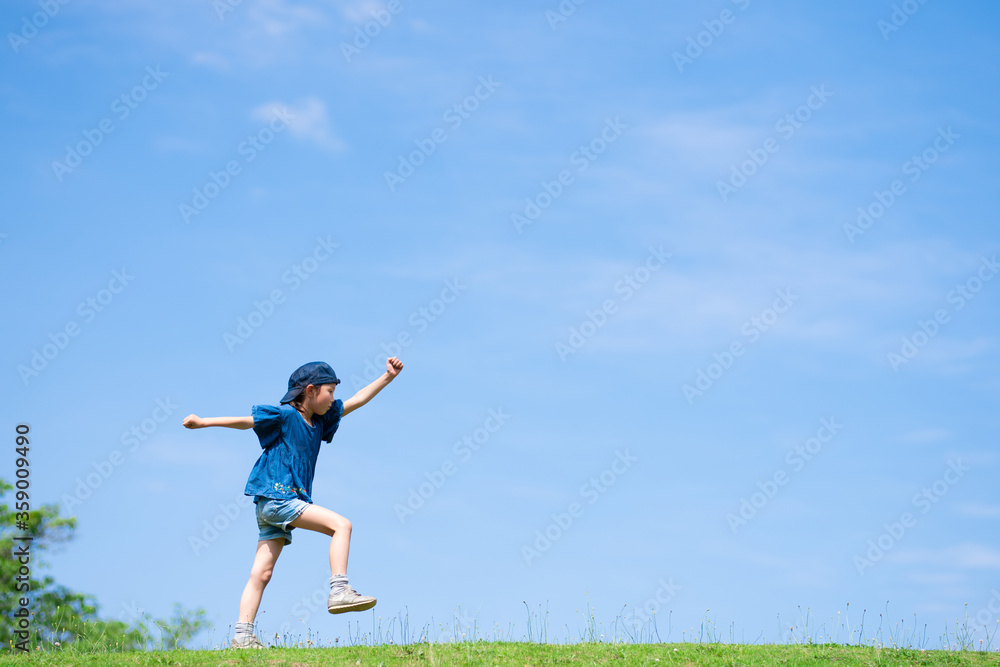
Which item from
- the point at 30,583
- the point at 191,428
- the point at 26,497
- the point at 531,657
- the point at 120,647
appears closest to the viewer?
the point at 191,428

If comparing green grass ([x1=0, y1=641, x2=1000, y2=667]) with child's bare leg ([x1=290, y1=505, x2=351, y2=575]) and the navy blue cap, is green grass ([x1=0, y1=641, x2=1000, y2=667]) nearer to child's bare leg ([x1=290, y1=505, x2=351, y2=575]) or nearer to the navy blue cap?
child's bare leg ([x1=290, y1=505, x2=351, y2=575])

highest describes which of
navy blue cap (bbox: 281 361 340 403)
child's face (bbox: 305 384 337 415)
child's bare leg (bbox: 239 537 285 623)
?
navy blue cap (bbox: 281 361 340 403)

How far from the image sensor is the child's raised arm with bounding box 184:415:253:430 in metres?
8.01

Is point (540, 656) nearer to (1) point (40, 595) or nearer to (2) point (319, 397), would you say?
(2) point (319, 397)

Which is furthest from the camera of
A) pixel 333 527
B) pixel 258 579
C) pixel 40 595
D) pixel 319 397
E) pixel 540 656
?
pixel 40 595

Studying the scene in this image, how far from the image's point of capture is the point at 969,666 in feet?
29.3

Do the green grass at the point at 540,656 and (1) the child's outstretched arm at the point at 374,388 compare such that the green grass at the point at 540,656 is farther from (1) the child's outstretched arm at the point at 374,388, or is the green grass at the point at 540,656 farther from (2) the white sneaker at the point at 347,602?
(1) the child's outstretched arm at the point at 374,388

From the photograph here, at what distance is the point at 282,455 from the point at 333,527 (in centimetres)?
88

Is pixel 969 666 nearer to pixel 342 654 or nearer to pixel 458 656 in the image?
pixel 458 656

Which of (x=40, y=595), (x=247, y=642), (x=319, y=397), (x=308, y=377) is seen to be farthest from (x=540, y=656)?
(x=40, y=595)

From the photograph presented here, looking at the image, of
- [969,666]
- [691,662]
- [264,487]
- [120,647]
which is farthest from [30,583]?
[969,666]

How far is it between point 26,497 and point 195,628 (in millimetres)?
18119

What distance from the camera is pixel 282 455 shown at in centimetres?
855

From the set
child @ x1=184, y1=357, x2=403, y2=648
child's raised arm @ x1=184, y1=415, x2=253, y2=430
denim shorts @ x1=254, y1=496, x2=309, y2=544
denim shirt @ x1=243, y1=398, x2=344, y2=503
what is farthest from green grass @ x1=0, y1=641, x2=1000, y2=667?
child's raised arm @ x1=184, y1=415, x2=253, y2=430
